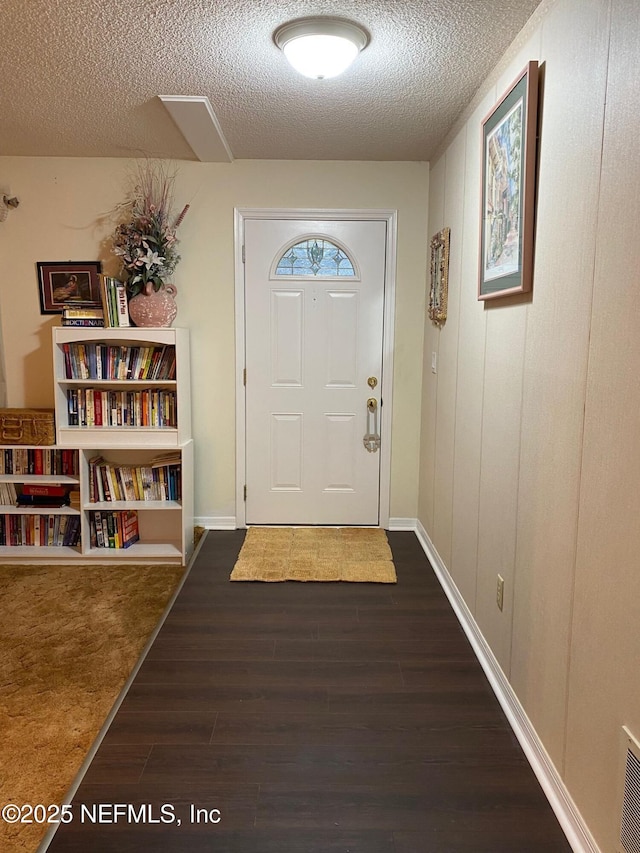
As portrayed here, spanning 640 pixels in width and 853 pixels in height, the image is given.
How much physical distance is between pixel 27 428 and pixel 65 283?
0.96 metres

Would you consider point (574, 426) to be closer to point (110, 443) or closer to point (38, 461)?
point (110, 443)

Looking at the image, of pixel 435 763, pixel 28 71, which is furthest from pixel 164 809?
pixel 28 71

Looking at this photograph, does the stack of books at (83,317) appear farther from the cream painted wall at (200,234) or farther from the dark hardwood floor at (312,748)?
the dark hardwood floor at (312,748)

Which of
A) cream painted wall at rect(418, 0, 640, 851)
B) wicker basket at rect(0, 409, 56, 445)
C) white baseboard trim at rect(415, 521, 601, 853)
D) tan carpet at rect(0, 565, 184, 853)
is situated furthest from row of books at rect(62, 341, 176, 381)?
white baseboard trim at rect(415, 521, 601, 853)

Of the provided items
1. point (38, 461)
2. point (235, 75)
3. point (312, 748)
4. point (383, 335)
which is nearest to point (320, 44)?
point (235, 75)

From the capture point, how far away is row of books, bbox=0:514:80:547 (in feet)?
11.6

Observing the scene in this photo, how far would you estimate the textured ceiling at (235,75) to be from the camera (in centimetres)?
198

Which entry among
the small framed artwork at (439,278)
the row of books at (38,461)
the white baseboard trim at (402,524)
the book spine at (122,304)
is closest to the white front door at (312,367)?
the white baseboard trim at (402,524)

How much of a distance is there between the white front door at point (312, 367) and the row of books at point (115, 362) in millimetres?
593

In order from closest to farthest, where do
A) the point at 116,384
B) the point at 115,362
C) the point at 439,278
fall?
1. the point at 439,278
2. the point at 115,362
3. the point at 116,384

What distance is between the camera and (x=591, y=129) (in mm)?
1479

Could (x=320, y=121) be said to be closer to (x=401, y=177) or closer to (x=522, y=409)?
(x=401, y=177)

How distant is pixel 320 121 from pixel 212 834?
302cm

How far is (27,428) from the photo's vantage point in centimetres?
336
